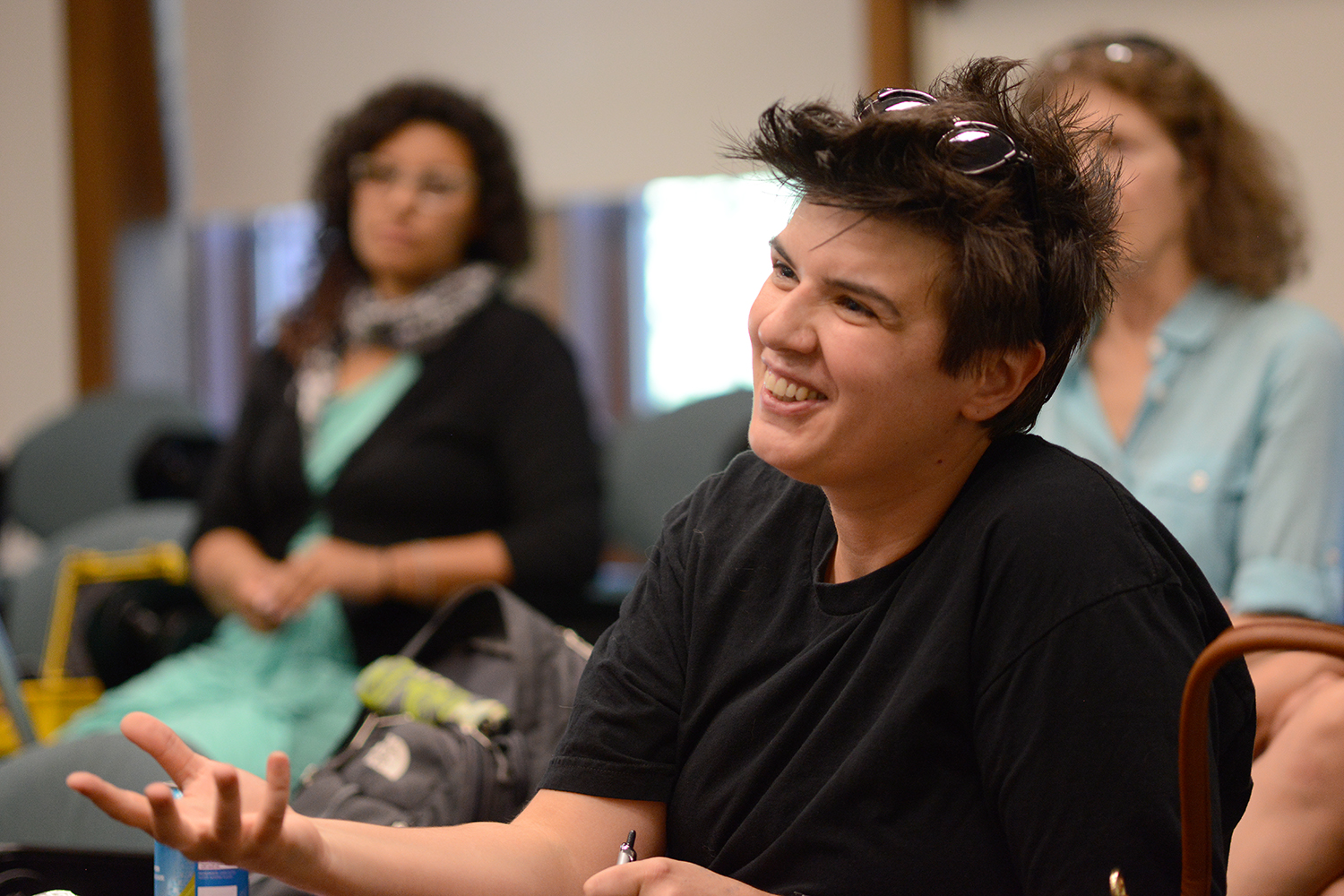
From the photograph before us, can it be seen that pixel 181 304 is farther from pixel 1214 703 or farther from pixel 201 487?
pixel 1214 703

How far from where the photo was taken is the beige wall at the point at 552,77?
2.70 meters

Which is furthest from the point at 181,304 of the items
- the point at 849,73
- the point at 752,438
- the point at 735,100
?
the point at 752,438

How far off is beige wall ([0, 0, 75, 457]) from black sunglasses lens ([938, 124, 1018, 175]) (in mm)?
3990

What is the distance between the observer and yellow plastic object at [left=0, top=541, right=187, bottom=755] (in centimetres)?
227

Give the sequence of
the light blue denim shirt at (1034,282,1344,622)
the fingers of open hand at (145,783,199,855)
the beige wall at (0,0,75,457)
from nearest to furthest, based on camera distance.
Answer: the fingers of open hand at (145,783,199,855) < the light blue denim shirt at (1034,282,1344,622) < the beige wall at (0,0,75,457)

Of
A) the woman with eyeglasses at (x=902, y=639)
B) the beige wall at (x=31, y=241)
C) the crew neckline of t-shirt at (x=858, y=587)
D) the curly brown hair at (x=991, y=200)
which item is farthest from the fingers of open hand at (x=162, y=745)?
the beige wall at (x=31, y=241)

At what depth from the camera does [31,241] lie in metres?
4.19

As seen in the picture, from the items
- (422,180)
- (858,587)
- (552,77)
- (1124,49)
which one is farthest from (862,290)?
(552,77)

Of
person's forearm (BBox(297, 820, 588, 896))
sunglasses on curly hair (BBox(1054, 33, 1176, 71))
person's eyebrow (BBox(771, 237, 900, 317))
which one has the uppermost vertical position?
sunglasses on curly hair (BBox(1054, 33, 1176, 71))

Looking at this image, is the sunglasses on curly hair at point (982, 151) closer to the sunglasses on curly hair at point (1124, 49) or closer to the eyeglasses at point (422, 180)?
the sunglasses on curly hair at point (1124, 49)

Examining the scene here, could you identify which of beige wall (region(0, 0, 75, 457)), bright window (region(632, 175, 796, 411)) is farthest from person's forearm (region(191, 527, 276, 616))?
beige wall (region(0, 0, 75, 457))

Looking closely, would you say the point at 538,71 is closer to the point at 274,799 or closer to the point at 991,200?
the point at 991,200

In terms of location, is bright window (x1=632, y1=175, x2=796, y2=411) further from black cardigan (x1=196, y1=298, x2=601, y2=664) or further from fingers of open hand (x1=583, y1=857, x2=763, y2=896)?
fingers of open hand (x1=583, y1=857, x2=763, y2=896)

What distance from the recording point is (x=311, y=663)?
2.04m
